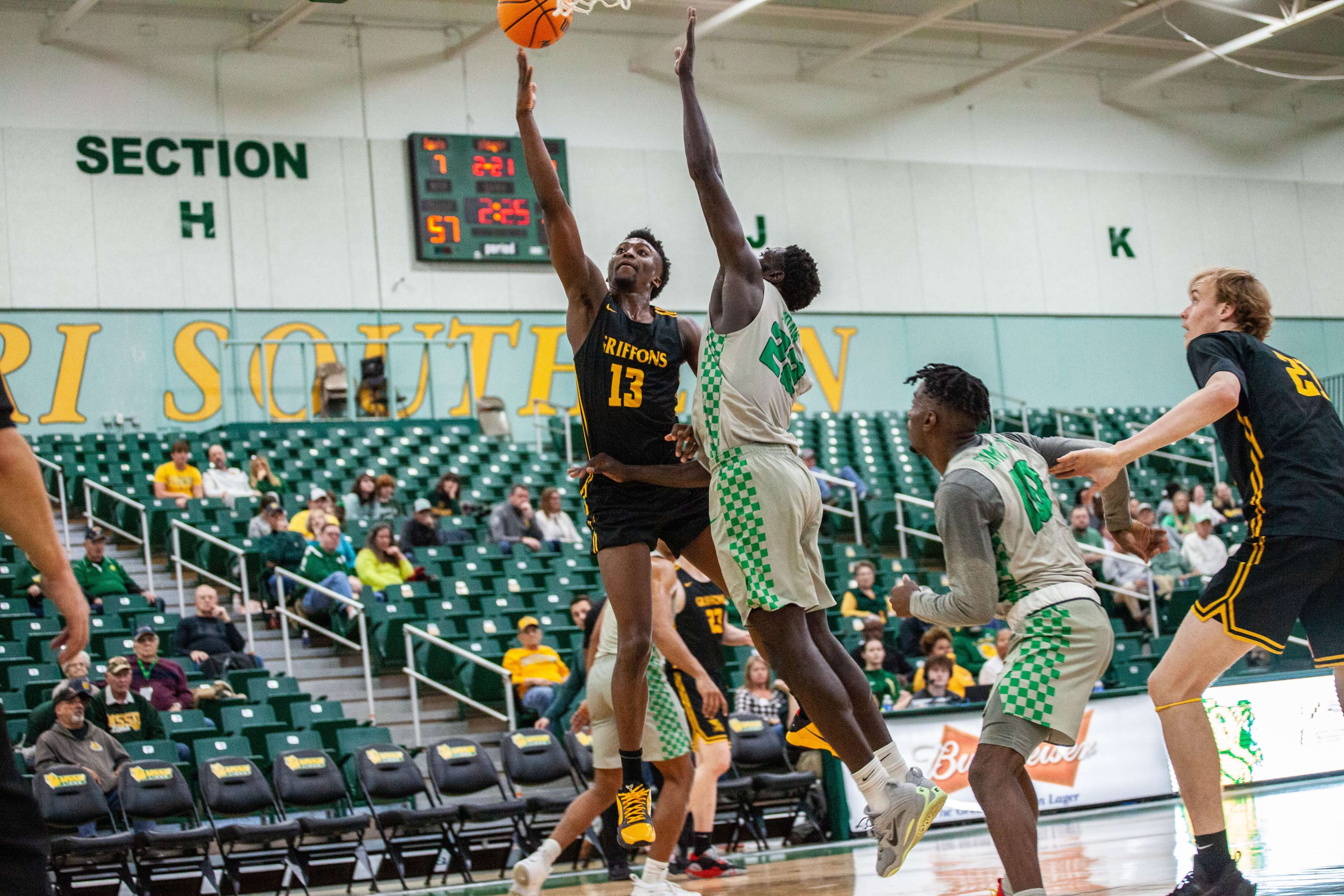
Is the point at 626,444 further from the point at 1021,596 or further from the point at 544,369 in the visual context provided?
the point at 544,369

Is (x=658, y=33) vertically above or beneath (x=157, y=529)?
above

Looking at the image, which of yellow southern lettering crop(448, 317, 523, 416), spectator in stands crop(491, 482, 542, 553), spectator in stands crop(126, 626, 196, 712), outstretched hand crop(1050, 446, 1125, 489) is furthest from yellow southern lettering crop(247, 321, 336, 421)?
outstretched hand crop(1050, 446, 1125, 489)

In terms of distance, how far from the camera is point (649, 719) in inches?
257

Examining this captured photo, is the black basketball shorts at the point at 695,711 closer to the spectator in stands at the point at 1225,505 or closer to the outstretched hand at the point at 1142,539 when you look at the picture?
the outstretched hand at the point at 1142,539

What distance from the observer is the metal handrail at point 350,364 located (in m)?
19.1

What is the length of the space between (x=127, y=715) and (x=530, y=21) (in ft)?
20.0

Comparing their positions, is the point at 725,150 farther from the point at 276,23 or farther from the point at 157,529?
the point at 157,529

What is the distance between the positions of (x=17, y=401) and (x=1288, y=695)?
49.7 ft

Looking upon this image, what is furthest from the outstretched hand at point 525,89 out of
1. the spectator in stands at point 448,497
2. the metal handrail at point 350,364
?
the metal handrail at point 350,364

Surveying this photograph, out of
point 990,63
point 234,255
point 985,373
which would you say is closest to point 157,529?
point 234,255

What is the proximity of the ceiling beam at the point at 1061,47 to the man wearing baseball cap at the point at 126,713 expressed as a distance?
57.8ft

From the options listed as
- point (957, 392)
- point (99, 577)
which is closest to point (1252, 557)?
point (957, 392)

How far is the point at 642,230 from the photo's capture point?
18.4 ft

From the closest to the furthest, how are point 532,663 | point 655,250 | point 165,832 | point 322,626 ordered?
1. point 655,250
2. point 165,832
3. point 532,663
4. point 322,626
